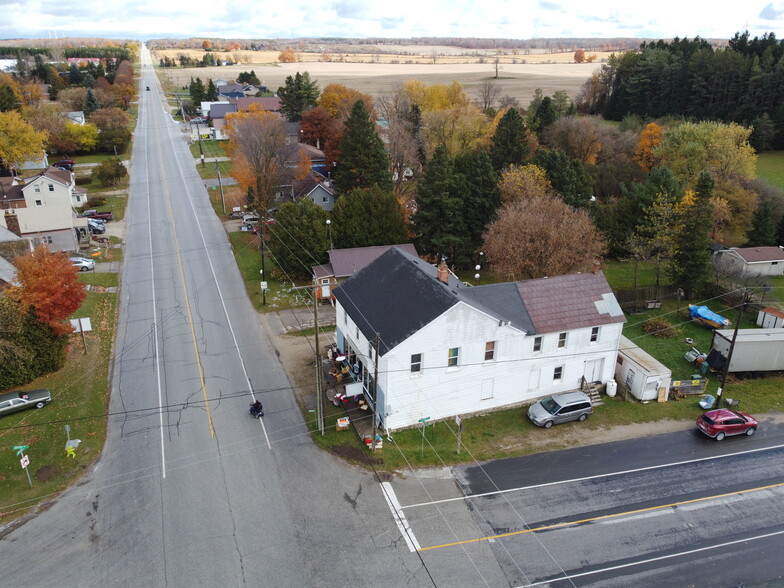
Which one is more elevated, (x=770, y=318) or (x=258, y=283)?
(x=770, y=318)

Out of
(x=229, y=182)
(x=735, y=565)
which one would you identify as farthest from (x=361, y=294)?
(x=229, y=182)

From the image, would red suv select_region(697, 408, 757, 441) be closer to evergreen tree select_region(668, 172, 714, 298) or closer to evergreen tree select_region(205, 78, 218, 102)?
evergreen tree select_region(668, 172, 714, 298)

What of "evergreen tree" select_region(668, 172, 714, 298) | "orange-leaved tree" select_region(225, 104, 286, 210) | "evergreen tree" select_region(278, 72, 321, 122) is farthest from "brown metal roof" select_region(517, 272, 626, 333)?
"evergreen tree" select_region(278, 72, 321, 122)

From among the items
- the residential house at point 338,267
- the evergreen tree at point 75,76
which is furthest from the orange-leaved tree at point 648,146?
the evergreen tree at point 75,76

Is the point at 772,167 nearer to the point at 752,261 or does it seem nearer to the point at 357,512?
the point at 752,261

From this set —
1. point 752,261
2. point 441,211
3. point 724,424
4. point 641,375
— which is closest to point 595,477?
point 724,424

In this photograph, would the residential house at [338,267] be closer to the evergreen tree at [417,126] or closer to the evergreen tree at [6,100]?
the evergreen tree at [417,126]

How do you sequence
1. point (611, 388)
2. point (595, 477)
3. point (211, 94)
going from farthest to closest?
point (211, 94) < point (611, 388) < point (595, 477)
